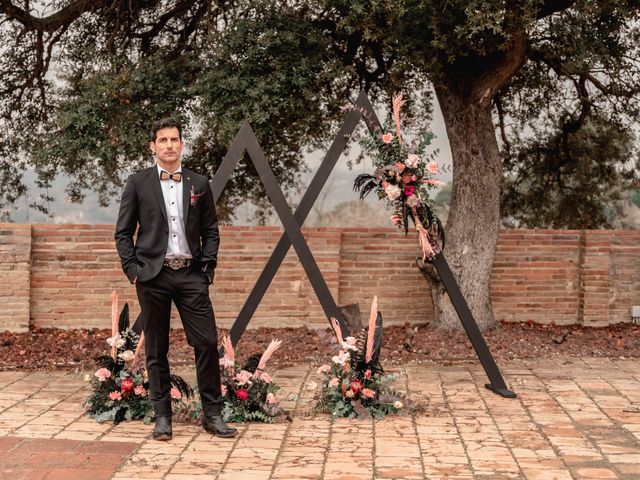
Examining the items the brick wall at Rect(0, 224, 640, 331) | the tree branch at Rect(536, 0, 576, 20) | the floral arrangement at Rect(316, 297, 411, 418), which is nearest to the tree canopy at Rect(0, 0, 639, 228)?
the tree branch at Rect(536, 0, 576, 20)

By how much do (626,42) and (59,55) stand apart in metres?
8.15

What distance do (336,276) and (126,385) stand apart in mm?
5483

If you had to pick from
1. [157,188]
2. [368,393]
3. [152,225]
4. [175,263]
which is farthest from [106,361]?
[368,393]

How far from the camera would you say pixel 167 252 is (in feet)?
18.9

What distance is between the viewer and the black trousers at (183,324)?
19.0 feet

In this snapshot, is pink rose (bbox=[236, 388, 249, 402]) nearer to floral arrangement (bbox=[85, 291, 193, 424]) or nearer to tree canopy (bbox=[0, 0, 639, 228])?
floral arrangement (bbox=[85, 291, 193, 424])

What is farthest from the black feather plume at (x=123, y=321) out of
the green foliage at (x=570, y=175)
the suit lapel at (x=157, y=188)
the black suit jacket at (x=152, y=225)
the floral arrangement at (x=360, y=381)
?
the green foliage at (x=570, y=175)

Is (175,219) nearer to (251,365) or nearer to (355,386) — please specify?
(251,365)

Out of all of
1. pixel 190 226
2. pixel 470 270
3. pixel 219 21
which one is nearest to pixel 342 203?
pixel 219 21

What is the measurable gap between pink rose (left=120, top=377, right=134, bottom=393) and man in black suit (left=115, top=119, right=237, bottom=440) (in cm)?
51

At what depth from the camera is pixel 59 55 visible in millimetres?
12438

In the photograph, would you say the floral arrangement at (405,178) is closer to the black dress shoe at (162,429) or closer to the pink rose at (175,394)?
the pink rose at (175,394)

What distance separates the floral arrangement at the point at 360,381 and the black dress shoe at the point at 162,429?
53.1 inches

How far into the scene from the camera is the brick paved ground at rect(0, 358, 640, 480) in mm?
5223
